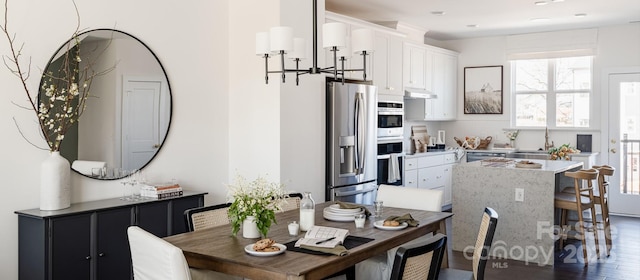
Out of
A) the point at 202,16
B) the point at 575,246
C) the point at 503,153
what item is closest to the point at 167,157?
the point at 202,16

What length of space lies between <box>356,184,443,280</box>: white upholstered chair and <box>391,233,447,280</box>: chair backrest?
0.69 m

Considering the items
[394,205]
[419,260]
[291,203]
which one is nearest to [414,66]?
[394,205]

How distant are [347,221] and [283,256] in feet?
2.87

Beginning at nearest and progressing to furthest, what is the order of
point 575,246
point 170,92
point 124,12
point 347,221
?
point 347,221 → point 124,12 → point 170,92 → point 575,246

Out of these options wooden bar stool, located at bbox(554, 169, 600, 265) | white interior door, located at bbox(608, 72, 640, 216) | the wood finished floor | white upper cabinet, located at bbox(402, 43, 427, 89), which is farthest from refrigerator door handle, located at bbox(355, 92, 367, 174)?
white interior door, located at bbox(608, 72, 640, 216)

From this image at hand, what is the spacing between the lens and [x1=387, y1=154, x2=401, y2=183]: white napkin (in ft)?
20.6

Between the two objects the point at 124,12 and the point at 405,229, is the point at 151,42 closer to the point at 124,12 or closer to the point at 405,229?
the point at 124,12

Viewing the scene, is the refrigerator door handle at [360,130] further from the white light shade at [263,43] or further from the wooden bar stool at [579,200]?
the white light shade at [263,43]

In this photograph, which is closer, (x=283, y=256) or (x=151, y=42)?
(x=283, y=256)

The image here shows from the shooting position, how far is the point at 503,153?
308 inches

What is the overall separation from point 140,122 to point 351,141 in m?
2.08

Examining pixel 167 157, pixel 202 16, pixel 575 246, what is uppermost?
pixel 202 16

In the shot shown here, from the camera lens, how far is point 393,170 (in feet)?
20.7

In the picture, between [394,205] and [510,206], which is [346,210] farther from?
[510,206]
